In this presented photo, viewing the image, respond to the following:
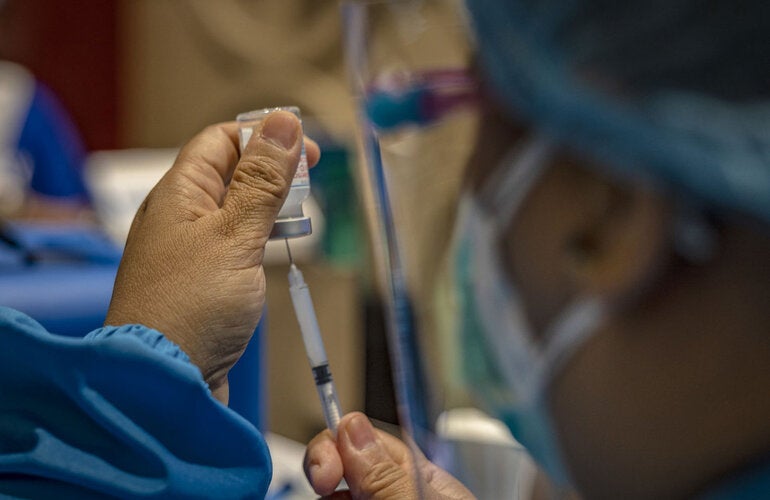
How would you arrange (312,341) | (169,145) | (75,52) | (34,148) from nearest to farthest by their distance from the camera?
1. (312,341)
2. (34,148)
3. (75,52)
4. (169,145)

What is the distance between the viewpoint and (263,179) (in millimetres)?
641

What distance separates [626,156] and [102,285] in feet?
2.37

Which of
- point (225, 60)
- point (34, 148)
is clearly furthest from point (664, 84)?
point (225, 60)

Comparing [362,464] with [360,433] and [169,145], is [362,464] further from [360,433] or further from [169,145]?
[169,145]

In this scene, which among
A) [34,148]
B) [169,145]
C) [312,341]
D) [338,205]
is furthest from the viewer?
[169,145]

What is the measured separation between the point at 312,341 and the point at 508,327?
0.92ft

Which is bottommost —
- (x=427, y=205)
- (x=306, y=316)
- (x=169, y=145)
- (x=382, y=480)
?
(x=169, y=145)

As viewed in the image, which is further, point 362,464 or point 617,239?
point 362,464

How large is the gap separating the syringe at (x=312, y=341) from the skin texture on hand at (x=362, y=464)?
0.04m

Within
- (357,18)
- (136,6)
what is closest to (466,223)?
(357,18)

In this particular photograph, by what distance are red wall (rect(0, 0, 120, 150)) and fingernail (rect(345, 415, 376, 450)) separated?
106 inches

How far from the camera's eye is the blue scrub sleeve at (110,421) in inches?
22.7

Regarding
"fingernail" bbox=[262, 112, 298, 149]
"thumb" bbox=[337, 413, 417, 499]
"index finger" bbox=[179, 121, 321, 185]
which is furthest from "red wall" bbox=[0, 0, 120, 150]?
"thumb" bbox=[337, 413, 417, 499]

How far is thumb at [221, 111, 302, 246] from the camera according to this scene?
639 millimetres
